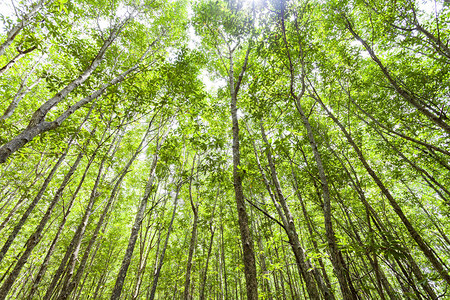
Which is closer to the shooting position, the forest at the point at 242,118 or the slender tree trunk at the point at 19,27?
the forest at the point at 242,118

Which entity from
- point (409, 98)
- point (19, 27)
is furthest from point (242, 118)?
point (19, 27)

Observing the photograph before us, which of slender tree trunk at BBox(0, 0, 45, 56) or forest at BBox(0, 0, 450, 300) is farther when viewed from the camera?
slender tree trunk at BBox(0, 0, 45, 56)

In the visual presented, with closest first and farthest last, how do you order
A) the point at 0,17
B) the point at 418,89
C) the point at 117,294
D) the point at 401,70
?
the point at 117,294, the point at 0,17, the point at 418,89, the point at 401,70

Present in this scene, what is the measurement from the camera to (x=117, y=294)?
16.0 ft

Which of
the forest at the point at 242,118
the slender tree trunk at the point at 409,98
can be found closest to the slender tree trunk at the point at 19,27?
the forest at the point at 242,118

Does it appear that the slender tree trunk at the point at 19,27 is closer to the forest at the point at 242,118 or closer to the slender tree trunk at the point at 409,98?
the forest at the point at 242,118

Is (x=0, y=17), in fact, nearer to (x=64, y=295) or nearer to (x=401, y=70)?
(x=64, y=295)

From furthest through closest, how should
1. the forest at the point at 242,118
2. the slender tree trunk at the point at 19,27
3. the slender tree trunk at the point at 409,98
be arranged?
the slender tree trunk at the point at 19,27 → the slender tree trunk at the point at 409,98 → the forest at the point at 242,118

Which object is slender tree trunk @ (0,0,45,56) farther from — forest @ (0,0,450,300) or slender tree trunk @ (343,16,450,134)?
slender tree trunk @ (343,16,450,134)

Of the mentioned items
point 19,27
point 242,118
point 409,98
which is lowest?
point 409,98

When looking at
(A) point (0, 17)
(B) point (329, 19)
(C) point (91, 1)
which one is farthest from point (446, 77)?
(A) point (0, 17)

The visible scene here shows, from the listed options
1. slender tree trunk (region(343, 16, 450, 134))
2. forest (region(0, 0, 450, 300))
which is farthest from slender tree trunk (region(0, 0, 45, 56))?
slender tree trunk (region(343, 16, 450, 134))

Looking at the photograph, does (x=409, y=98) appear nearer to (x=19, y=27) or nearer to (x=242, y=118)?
(x=242, y=118)

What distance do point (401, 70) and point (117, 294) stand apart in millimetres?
15625
